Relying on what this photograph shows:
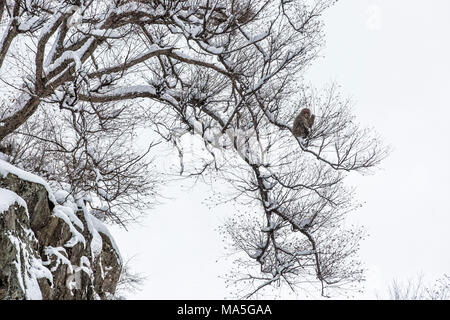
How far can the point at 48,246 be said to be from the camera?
6.99 metres

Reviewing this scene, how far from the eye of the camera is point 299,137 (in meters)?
8.96

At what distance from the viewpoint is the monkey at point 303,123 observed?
887 centimetres

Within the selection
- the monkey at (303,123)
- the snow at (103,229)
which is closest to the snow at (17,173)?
the snow at (103,229)

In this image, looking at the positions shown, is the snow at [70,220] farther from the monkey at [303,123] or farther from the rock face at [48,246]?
the monkey at [303,123]

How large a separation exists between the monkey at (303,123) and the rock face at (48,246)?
396cm

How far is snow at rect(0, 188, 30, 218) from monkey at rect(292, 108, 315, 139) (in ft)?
15.9

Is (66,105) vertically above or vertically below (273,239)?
above

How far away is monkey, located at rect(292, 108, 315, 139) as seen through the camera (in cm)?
887

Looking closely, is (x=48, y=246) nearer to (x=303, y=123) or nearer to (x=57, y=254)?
(x=57, y=254)

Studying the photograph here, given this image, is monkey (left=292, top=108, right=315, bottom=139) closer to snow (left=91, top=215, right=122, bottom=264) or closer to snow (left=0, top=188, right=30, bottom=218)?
snow (left=91, top=215, right=122, bottom=264)

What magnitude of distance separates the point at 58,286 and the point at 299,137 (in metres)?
4.80
